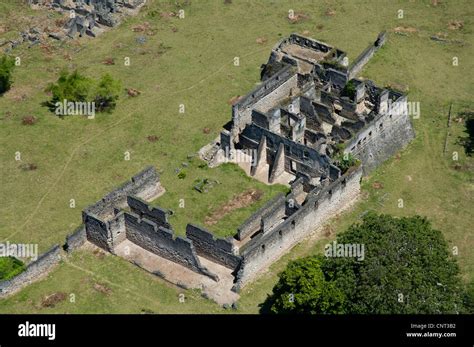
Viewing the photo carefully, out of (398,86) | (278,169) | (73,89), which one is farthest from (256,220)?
(398,86)

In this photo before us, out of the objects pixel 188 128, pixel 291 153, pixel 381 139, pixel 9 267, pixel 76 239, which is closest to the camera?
pixel 9 267

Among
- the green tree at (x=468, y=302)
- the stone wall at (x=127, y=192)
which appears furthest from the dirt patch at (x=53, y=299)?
the green tree at (x=468, y=302)

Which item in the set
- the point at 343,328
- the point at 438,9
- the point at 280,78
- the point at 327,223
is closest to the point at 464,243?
the point at 327,223

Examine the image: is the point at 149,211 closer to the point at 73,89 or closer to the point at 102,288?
the point at 102,288

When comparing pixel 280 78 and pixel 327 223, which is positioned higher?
pixel 280 78

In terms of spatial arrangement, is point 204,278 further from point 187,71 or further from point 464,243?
point 187,71

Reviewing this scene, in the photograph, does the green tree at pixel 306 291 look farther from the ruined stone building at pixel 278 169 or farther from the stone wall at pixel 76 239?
the stone wall at pixel 76 239
